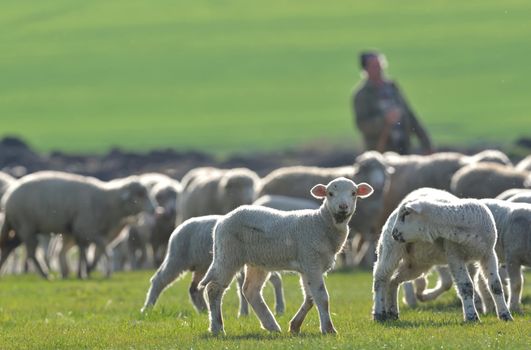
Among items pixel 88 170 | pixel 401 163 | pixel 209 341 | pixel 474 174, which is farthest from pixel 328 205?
pixel 88 170

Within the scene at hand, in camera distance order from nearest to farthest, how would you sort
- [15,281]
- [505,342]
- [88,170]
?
[505,342], [15,281], [88,170]

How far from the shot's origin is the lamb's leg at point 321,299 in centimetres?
1126

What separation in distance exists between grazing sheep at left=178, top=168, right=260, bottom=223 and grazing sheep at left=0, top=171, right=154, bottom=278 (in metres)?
1.46

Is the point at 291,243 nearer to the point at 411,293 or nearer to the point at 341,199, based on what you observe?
the point at 341,199

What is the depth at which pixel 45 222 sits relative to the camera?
24391mm

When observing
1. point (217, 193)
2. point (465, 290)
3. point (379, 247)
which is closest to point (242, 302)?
point (379, 247)

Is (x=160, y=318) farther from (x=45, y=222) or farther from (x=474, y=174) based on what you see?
(x=45, y=222)

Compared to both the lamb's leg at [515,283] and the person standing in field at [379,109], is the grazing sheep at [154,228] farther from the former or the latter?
the lamb's leg at [515,283]

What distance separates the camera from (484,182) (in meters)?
21.1

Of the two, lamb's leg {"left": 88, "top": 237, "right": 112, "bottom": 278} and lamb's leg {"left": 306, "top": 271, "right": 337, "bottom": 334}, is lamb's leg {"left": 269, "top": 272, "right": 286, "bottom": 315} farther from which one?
lamb's leg {"left": 88, "top": 237, "right": 112, "bottom": 278}

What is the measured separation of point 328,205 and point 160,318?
9.54 ft

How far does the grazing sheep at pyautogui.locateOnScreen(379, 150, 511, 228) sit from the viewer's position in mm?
24531

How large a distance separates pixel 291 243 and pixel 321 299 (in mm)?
569

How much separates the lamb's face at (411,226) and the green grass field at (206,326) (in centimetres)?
75
